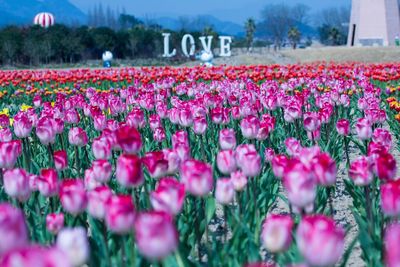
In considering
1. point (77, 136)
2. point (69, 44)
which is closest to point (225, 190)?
point (77, 136)

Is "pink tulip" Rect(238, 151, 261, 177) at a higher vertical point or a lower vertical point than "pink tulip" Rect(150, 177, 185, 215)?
lower

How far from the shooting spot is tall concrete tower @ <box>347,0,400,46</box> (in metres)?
44.0

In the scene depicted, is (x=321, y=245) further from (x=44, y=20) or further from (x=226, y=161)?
(x=44, y=20)

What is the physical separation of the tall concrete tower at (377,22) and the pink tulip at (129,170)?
145 ft

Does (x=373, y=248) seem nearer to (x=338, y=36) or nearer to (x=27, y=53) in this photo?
(x=27, y=53)

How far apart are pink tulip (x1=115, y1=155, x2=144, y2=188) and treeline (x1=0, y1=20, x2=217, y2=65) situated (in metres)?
44.6

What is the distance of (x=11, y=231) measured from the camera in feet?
5.32

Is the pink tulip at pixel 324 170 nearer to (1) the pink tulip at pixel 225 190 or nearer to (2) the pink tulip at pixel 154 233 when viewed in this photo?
(1) the pink tulip at pixel 225 190

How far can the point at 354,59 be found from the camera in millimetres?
32250

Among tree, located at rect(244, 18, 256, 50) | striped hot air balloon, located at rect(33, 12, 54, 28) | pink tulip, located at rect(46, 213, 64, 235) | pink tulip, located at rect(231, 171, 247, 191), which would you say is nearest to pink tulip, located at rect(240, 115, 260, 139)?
pink tulip, located at rect(231, 171, 247, 191)

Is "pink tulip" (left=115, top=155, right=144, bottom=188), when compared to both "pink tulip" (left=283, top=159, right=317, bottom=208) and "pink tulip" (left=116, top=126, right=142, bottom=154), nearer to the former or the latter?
"pink tulip" (left=116, top=126, right=142, bottom=154)

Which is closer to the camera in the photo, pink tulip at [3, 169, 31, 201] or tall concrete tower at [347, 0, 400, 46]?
pink tulip at [3, 169, 31, 201]

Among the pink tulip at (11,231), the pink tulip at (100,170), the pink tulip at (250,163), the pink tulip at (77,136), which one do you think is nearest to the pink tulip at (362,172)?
the pink tulip at (250,163)

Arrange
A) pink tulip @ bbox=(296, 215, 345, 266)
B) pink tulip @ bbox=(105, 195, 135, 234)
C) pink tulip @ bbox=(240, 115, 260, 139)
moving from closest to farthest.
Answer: pink tulip @ bbox=(296, 215, 345, 266) < pink tulip @ bbox=(105, 195, 135, 234) < pink tulip @ bbox=(240, 115, 260, 139)
